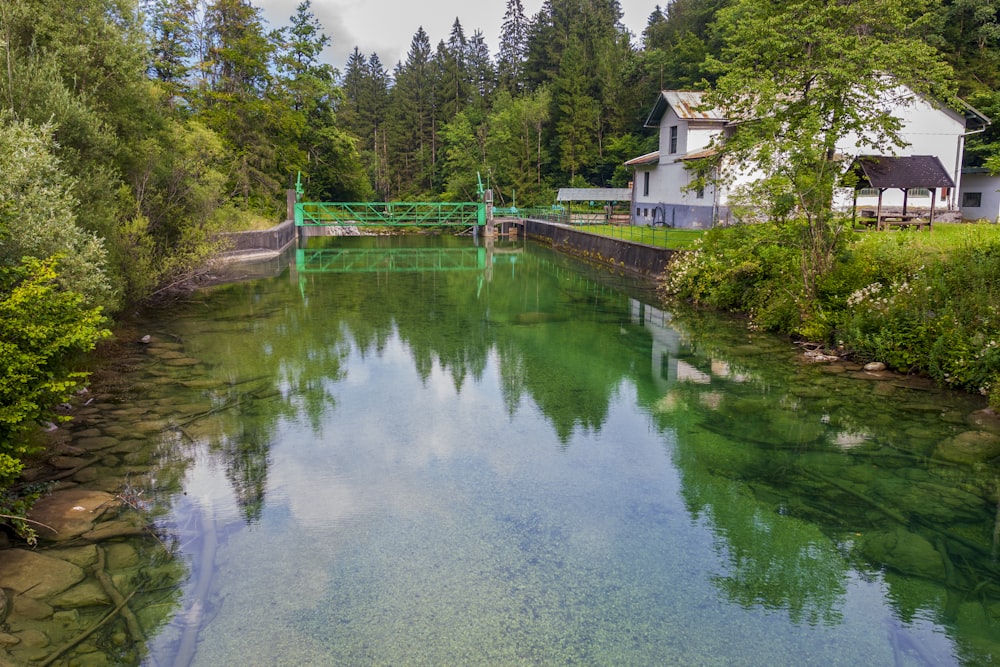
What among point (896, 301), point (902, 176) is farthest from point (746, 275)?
point (902, 176)

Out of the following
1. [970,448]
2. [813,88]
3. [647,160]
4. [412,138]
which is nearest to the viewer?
[970,448]

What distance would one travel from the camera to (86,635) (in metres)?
5.80

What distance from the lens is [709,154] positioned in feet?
106

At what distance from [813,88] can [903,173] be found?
9.92m

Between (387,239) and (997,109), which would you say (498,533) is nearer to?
(997,109)

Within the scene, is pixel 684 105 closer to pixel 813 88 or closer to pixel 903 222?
pixel 903 222

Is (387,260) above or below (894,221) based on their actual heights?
below

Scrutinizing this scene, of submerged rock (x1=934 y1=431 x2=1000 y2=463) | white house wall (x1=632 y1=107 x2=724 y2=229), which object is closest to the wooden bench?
white house wall (x1=632 y1=107 x2=724 y2=229)

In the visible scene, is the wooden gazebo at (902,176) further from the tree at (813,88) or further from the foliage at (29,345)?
the foliage at (29,345)

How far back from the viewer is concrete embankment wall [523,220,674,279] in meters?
27.0

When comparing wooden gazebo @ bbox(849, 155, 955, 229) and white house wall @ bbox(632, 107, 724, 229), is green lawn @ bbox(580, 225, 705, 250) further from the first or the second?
wooden gazebo @ bbox(849, 155, 955, 229)

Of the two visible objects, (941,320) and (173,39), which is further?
(173,39)

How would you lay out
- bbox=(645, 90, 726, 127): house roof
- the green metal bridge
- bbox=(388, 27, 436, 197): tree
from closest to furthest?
the green metal bridge → bbox=(645, 90, 726, 127): house roof → bbox=(388, 27, 436, 197): tree

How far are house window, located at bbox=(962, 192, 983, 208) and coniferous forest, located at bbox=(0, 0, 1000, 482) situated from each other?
222 cm
